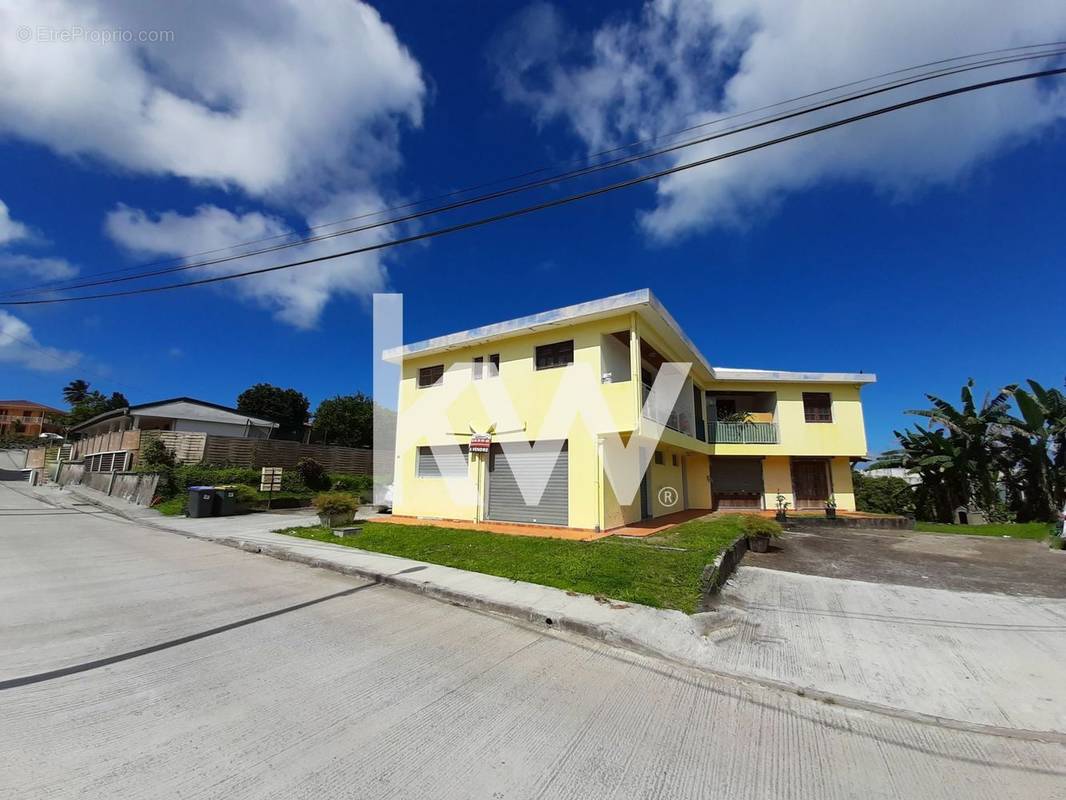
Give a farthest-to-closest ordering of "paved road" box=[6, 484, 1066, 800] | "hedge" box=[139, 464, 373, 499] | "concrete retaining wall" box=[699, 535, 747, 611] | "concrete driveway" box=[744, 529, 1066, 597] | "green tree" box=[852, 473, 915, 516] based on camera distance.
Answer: "green tree" box=[852, 473, 915, 516] < "hedge" box=[139, 464, 373, 499] < "concrete driveway" box=[744, 529, 1066, 597] < "concrete retaining wall" box=[699, 535, 747, 611] < "paved road" box=[6, 484, 1066, 800]

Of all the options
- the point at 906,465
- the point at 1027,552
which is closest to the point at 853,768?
the point at 1027,552

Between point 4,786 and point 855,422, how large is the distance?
954 inches

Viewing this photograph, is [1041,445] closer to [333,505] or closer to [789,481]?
[789,481]

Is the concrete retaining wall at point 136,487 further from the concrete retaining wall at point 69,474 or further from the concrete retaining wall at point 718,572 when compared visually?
the concrete retaining wall at point 718,572

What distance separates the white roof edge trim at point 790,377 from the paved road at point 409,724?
17.4 meters

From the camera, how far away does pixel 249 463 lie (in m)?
21.2

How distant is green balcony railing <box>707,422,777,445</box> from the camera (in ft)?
65.5

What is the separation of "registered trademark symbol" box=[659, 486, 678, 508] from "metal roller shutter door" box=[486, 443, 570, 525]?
534 centimetres

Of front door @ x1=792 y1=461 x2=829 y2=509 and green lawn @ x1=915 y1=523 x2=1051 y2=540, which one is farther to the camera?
front door @ x1=792 y1=461 x2=829 y2=509

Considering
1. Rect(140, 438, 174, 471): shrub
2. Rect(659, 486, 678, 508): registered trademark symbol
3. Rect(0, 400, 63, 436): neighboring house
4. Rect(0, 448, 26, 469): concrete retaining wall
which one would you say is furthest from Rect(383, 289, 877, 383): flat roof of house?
Rect(0, 400, 63, 436): neighboring house

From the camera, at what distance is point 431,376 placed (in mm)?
16891

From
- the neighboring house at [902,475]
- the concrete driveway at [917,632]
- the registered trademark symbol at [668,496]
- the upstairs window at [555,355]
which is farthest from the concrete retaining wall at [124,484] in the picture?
the neighboring house at [902,475]

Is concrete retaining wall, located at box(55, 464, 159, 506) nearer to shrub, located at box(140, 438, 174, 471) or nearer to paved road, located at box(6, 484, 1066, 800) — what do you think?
shrub, located at box(140, 438, 174, 471)

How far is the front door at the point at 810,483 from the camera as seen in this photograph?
20.5 m
